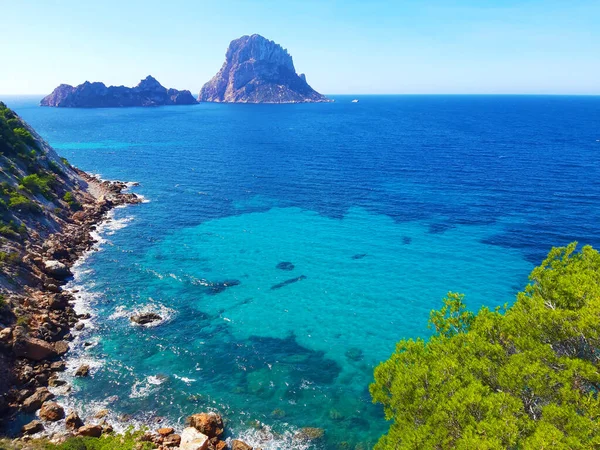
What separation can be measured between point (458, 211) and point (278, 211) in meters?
45.1

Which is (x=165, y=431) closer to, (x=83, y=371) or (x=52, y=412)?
(x=52, y=412)

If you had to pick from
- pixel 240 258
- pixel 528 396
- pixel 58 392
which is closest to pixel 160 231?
pixel 240 258

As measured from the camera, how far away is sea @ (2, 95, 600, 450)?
4216cm

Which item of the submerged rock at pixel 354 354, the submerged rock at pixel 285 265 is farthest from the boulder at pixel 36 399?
the submerged rock at pixel 285 265

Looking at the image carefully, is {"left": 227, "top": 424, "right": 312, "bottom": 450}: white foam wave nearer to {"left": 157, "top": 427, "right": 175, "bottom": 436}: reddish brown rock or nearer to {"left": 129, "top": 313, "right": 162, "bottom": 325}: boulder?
{"left": 157, "top": 427, "right": 175, "bottom": 436}: reddish brown rock

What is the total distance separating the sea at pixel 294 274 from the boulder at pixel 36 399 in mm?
2121

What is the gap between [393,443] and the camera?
2783 centimetres

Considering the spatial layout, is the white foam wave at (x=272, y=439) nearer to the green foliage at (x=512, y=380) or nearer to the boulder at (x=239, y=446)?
the boulder at (x=239, y=446)

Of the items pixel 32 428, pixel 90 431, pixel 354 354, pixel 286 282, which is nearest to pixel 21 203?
pixel 32 428

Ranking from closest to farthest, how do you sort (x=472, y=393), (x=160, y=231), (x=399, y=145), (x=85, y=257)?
(x=472, y=393)
(x=85, y=257)
(x=160, y=231)
(x=399, y=145)

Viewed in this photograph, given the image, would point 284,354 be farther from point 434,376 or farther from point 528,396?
point 528,396

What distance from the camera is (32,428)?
36406mm

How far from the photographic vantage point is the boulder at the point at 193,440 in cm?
3459

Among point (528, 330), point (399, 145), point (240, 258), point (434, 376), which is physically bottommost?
point (240, 258)
